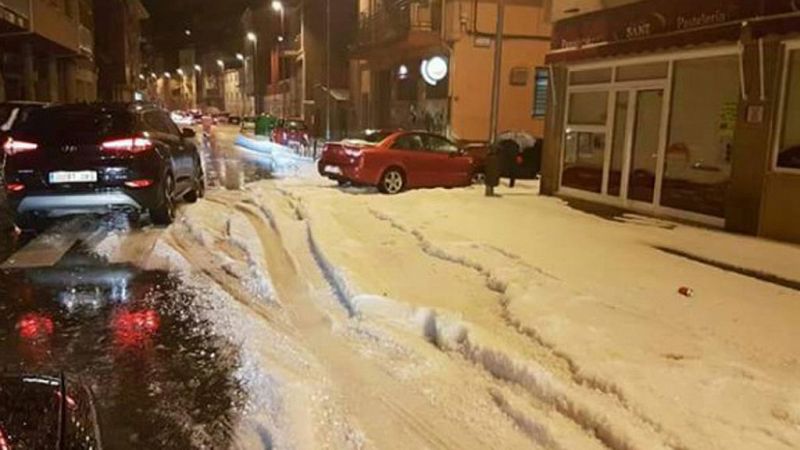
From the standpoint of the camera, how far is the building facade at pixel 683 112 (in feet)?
31.4

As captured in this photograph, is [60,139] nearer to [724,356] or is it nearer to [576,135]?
[724,356]

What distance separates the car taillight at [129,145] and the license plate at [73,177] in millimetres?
426

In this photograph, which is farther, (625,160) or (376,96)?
(376,96)

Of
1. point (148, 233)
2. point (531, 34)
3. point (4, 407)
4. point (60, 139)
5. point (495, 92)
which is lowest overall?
point (148, 233)

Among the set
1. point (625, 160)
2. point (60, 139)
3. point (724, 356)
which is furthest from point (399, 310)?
point (625, 160)

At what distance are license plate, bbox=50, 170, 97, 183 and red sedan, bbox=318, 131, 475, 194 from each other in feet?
22.6

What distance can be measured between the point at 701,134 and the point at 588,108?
329 centimetres

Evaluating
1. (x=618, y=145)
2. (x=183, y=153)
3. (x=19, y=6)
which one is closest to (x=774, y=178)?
(x=618, y=145)

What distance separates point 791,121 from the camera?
375 inches

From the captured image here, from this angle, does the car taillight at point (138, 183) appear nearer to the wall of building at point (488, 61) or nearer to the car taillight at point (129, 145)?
the car taillight at point (129, 145)

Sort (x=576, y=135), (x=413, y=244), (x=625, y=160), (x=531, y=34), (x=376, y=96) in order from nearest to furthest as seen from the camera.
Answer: (x=413, y=244) → (x=625, y=160) → (x=576, y=135) → (x=531, y=34) → (x=376, y=96)

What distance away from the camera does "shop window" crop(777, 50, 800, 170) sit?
9430mm

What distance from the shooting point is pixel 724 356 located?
16.1 ft

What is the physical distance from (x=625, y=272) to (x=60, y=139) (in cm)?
744
